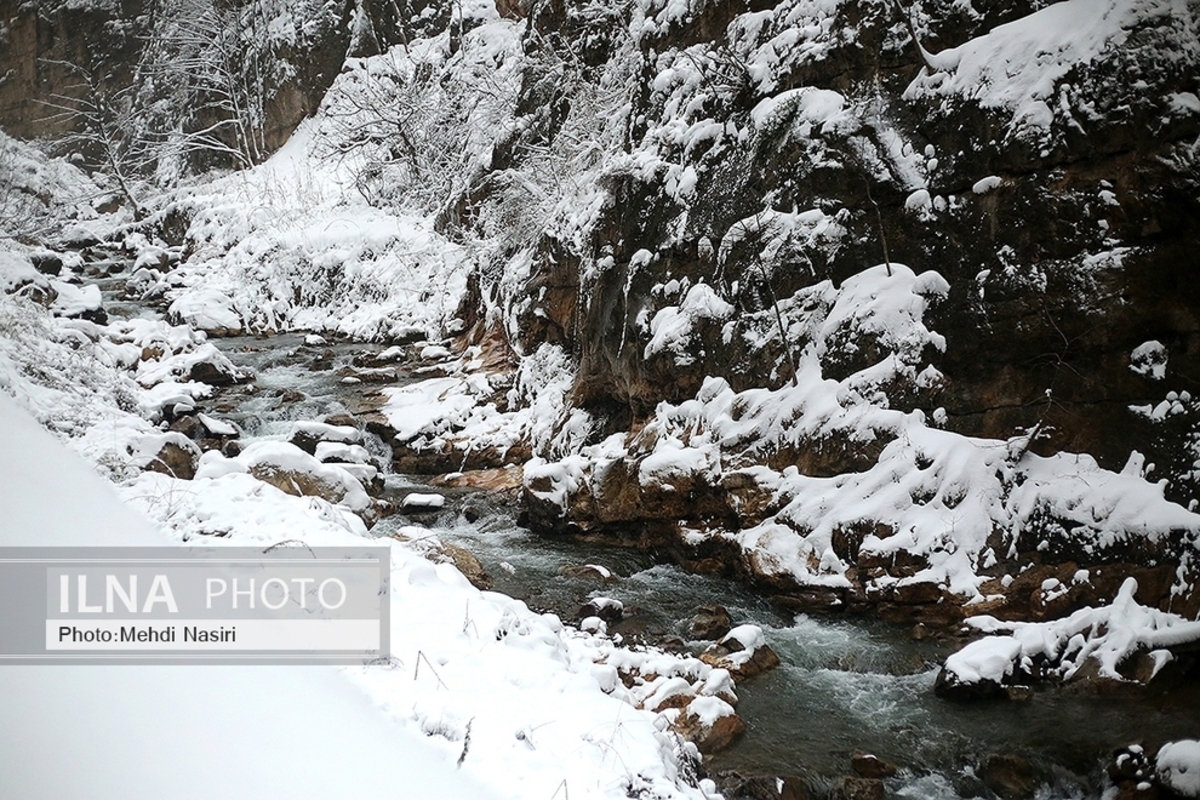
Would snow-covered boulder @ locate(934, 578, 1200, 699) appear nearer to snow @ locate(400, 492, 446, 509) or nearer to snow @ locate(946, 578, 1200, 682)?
snow @ locate(946, 578, 1200, 682)

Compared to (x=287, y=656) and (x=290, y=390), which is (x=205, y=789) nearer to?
(x=287, y=656)

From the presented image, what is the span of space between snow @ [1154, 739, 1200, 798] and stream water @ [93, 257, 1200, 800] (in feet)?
0.98

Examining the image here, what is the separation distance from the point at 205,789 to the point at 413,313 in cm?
1394

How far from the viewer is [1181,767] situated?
389 cm

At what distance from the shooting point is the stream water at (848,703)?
4.48 meters

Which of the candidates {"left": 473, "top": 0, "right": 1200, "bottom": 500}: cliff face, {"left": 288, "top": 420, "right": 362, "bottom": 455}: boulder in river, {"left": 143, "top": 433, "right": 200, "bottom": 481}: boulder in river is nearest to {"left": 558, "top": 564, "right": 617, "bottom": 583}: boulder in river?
{"left": 473, "top": 0, "right": 1200, "bottom": 500}: cliff face

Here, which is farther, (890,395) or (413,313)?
(413,313)

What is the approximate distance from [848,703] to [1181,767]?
1.97 metres

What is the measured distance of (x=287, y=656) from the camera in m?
3.39

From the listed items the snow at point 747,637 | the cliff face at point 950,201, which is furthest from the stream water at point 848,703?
the cliff face at point 950,201

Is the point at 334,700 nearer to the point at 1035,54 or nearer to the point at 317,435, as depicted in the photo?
the point at 1035,54

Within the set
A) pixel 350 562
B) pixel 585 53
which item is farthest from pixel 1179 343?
pixel 585 53

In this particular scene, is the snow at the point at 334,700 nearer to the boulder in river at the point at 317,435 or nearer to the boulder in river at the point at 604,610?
the boulder in river at the point at 604,610

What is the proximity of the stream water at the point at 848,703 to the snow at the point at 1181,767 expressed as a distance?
0.98 ft
